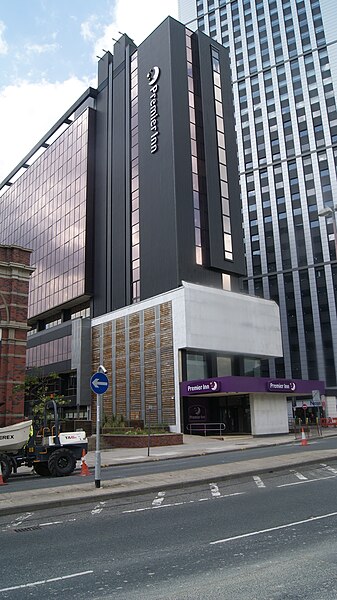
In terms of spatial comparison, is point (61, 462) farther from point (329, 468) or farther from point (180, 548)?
point (180, 548)

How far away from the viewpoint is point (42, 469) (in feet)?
58.0

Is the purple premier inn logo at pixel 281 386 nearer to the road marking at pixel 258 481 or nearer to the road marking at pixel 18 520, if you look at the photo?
the road marking at pixel 258 481

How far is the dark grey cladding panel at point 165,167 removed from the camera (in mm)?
43656

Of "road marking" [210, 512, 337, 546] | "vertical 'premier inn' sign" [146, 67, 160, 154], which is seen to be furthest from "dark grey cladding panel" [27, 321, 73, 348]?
"road marking" [210, 512, 337, 546]

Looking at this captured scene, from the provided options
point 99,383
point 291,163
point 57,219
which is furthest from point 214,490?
point 291,163

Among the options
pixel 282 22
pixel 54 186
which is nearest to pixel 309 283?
pixel 54 186

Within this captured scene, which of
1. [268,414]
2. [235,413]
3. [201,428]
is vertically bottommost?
[201,428]

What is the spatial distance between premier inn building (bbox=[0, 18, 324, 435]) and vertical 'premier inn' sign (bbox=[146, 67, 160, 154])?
0.46ft

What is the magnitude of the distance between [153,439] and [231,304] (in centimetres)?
1658

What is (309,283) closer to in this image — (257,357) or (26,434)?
(257,357)

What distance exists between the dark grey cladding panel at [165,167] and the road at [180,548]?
105 ft

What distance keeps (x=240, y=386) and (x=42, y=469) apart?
2110cm

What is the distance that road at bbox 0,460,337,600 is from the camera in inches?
212

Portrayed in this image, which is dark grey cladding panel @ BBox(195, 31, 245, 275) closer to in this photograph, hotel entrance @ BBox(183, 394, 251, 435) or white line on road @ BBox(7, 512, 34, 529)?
hotel entrance @ BBox(183, 394, 251, 435)
